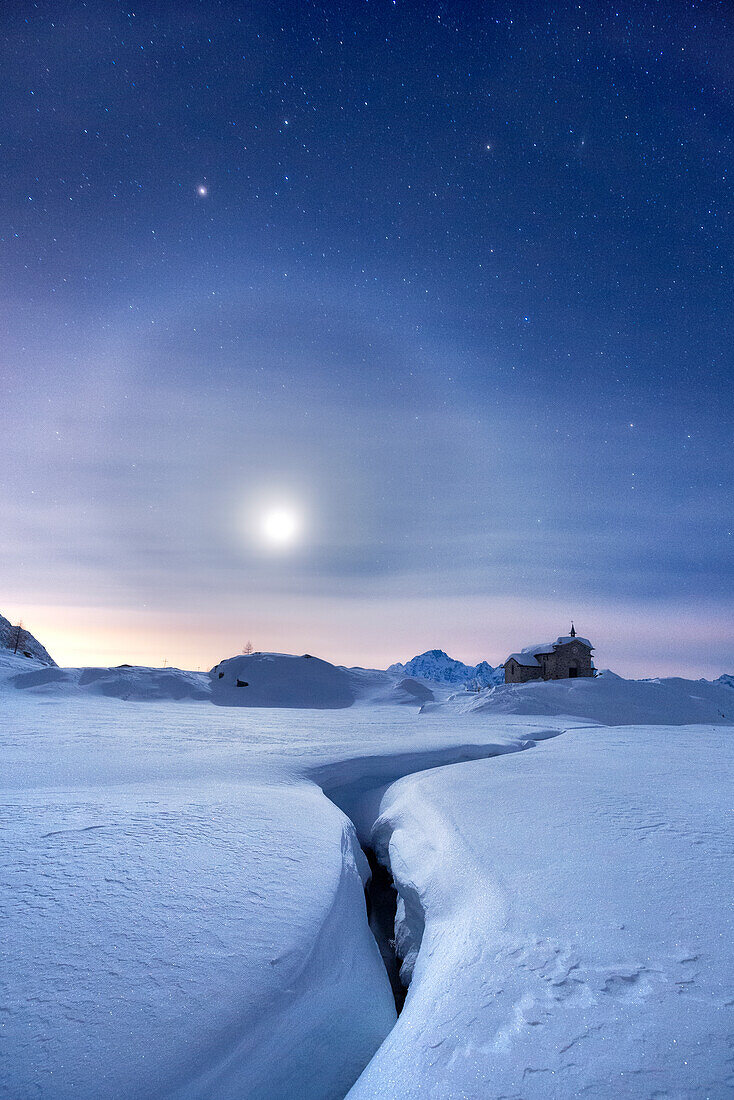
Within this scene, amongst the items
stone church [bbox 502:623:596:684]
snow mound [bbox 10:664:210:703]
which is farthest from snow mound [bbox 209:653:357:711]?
stone church [bbox 502:623:596:684]

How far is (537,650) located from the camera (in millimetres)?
36094

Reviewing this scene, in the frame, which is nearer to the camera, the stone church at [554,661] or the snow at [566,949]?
the snow at [566,949]

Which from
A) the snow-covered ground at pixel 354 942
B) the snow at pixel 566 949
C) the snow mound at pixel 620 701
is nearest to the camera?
the snow at pixel 566 949

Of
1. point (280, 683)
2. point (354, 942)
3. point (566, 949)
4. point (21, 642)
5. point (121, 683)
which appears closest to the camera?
point (566, 949)

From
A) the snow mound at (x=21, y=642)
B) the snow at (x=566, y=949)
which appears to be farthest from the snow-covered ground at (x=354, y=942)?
the snow mound at (x=21, y=642)

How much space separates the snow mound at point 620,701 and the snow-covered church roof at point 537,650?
891 cm

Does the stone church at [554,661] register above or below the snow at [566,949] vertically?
above

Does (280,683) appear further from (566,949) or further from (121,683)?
(566,949)

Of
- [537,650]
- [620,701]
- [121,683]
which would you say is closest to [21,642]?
[121,683]

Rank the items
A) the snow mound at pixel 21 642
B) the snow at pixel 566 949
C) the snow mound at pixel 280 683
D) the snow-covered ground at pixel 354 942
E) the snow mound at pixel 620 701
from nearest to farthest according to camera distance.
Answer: the snow at pixel 566 949 < the snow-covered ground at pixel 354 942 < the snow mound at pixel 620 701 < the snow mound at pixel 280 683 < the snow mound at pixel 21 642

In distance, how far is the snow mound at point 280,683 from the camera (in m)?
30.2

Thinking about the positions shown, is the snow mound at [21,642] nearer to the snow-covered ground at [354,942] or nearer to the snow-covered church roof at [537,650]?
the snow-covered church roof at [537,650]

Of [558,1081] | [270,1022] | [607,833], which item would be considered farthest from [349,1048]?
[607,833]

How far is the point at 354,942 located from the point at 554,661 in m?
33.4
